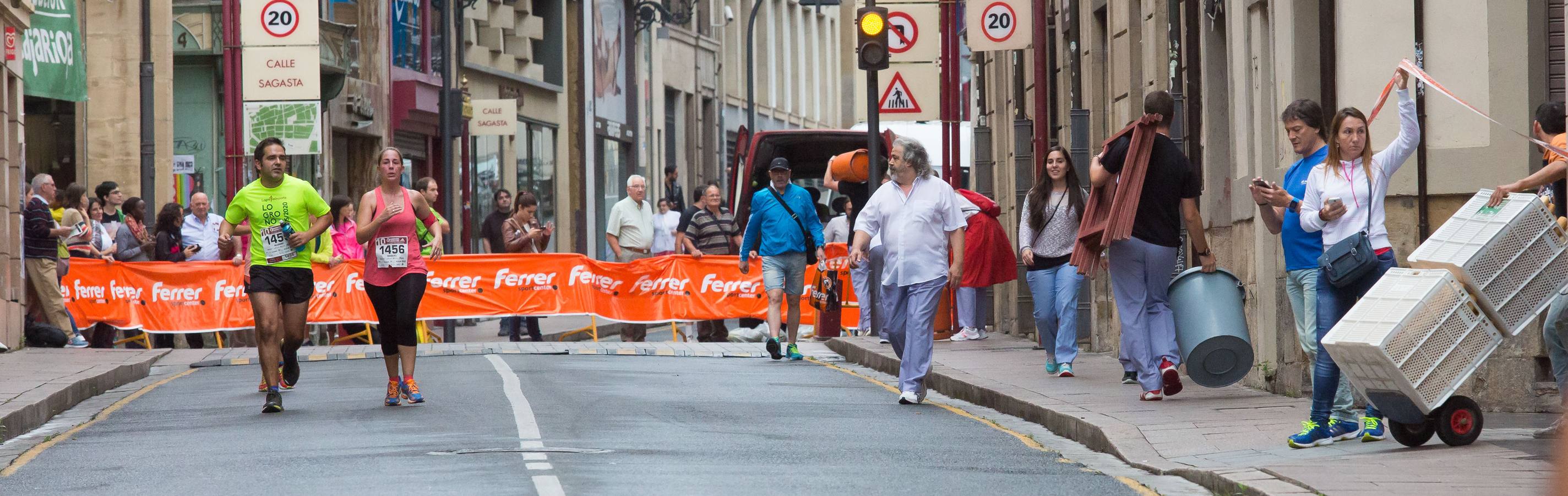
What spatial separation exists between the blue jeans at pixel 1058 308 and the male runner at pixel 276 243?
4745mm

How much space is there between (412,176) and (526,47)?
512 cm

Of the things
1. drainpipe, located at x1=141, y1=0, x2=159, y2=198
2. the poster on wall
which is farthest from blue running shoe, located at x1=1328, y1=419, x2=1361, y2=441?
the poster on wall

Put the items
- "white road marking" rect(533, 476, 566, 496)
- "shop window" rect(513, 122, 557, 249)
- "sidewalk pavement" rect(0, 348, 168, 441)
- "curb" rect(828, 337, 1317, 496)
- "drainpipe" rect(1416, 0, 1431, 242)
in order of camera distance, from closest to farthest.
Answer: "white road marking" rect(533, 476, 566, 496) < "curb" rect(828, 337, 1317, 496) < "drainpipe" rect(1416, 0, 1431, 242) < "sidewalk pavement" rect(0, 348, 168, 441) < "shop window" rect(513, 122, 557, 249)

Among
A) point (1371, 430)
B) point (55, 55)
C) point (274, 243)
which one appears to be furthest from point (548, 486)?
point (55, 55)

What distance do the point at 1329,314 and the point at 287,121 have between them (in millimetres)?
16712

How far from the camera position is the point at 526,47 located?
4172 cm

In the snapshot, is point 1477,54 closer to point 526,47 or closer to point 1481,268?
point 1481,268

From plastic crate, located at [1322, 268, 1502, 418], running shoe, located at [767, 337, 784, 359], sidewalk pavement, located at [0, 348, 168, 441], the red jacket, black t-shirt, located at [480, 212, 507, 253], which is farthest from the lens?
black t-shirt, located at [480, 212, 507, 253]

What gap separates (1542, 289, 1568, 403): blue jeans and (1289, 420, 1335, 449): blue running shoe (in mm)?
1157

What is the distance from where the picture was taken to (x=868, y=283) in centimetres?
2211

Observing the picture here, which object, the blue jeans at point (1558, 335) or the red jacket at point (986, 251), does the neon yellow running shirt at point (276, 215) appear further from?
the blue jeans at point (1558, 335)

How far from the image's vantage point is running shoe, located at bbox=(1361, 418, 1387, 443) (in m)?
9.91

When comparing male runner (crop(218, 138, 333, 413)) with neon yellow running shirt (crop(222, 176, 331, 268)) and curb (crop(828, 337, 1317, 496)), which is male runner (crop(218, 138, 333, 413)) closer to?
neon yellow running shirt (crop(222, 176, 331, 268))

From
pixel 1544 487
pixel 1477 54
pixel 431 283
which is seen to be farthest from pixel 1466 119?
pixel 431 283
